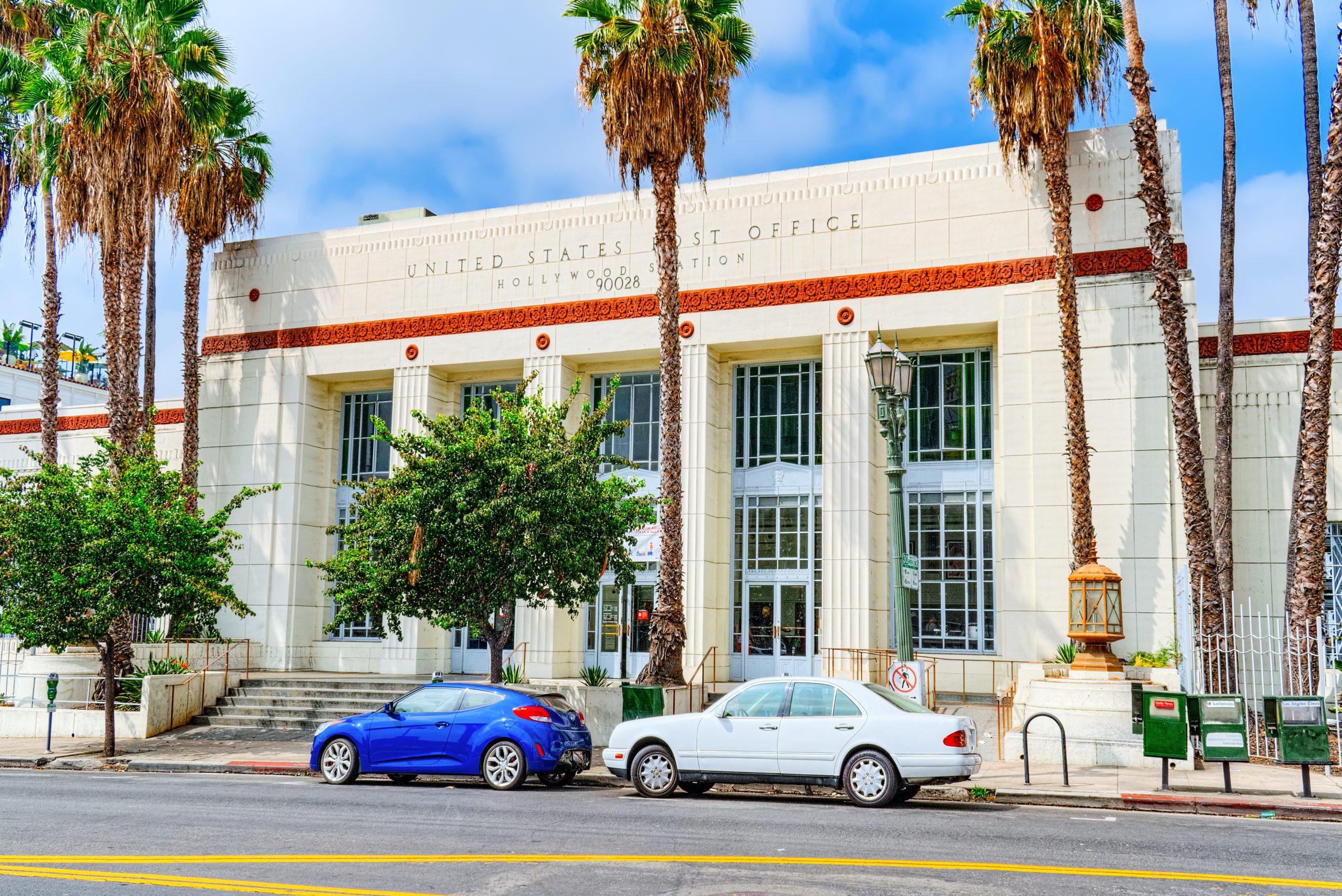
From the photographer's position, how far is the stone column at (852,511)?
2258 cm

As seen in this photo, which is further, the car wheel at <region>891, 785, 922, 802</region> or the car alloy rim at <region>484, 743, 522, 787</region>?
the car alloy rim at <region>484, 743, 522, 787</region>

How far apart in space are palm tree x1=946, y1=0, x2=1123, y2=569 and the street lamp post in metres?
6.32

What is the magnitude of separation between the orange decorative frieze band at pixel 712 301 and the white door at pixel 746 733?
41.2 ft

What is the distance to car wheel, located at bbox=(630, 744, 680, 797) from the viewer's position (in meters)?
12.9

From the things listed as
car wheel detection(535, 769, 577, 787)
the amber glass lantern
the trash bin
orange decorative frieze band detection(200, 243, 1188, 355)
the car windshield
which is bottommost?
car wheel detection(535, 769, 577, 787)

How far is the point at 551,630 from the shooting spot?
24703mm

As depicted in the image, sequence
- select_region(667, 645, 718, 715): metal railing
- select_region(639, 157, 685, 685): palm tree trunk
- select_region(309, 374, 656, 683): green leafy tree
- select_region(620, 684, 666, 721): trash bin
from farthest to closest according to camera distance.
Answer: select_region(639, 157, 685, 685): palm tree trunk
select_region(667, 645, 718, 715): metal railing
select_region(309, 374, 656, 683): green leafy tree
select_region(620, 684, 666, 721): trash bin

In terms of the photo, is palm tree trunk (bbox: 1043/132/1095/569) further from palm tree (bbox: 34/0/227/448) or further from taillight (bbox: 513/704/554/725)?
palm tree (bbox: 34/0/227/448)

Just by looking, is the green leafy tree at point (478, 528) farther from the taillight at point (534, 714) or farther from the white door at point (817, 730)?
the white door at point (817, 730)

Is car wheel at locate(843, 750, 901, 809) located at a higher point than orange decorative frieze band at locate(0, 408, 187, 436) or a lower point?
lower

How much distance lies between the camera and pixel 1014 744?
1648 centimetres

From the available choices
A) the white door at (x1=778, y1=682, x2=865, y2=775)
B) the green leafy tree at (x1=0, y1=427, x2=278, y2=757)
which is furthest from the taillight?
the green leafy tree at (x1=0, y1=427, x2=278, y2=757)

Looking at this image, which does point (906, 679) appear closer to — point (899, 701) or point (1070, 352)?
point (899, 701)

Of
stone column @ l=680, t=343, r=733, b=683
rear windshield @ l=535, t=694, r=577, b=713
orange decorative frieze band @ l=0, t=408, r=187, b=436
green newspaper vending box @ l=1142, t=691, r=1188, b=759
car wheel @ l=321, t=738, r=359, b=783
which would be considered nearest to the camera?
green newspaper vending box @ l=1142, t=691, r=1188, b=759
